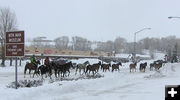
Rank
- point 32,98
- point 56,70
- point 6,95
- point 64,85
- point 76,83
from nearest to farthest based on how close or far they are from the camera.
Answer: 1. point 6,95
2. point 32,98
3. point 64,85
4. point 76,83
5. point 56,70

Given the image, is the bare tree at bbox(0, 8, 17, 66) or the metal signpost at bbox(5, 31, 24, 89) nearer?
the metal signpost at bbox(5, 31, 24, 89)

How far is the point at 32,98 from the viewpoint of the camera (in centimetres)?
1348

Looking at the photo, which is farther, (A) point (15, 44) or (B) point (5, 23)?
(B) point (5, 23)

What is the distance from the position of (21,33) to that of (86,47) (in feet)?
600

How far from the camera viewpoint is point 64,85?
17.1 m

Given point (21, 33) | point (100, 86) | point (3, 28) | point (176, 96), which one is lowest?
point (100, 86)

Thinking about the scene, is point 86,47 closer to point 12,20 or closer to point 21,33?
point 12,20

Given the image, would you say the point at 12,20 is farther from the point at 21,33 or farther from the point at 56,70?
the point at 21,33

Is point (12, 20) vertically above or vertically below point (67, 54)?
above

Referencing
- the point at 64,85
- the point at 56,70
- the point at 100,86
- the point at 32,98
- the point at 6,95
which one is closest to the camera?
the point at 6,95

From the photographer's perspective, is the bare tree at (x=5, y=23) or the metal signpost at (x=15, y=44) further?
the bare tree at (x=5, y=23)

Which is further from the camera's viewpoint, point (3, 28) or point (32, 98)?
point (3, 28)

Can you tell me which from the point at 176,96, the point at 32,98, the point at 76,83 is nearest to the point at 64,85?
the point at 76,83

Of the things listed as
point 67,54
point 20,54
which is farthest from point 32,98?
point 67,54
